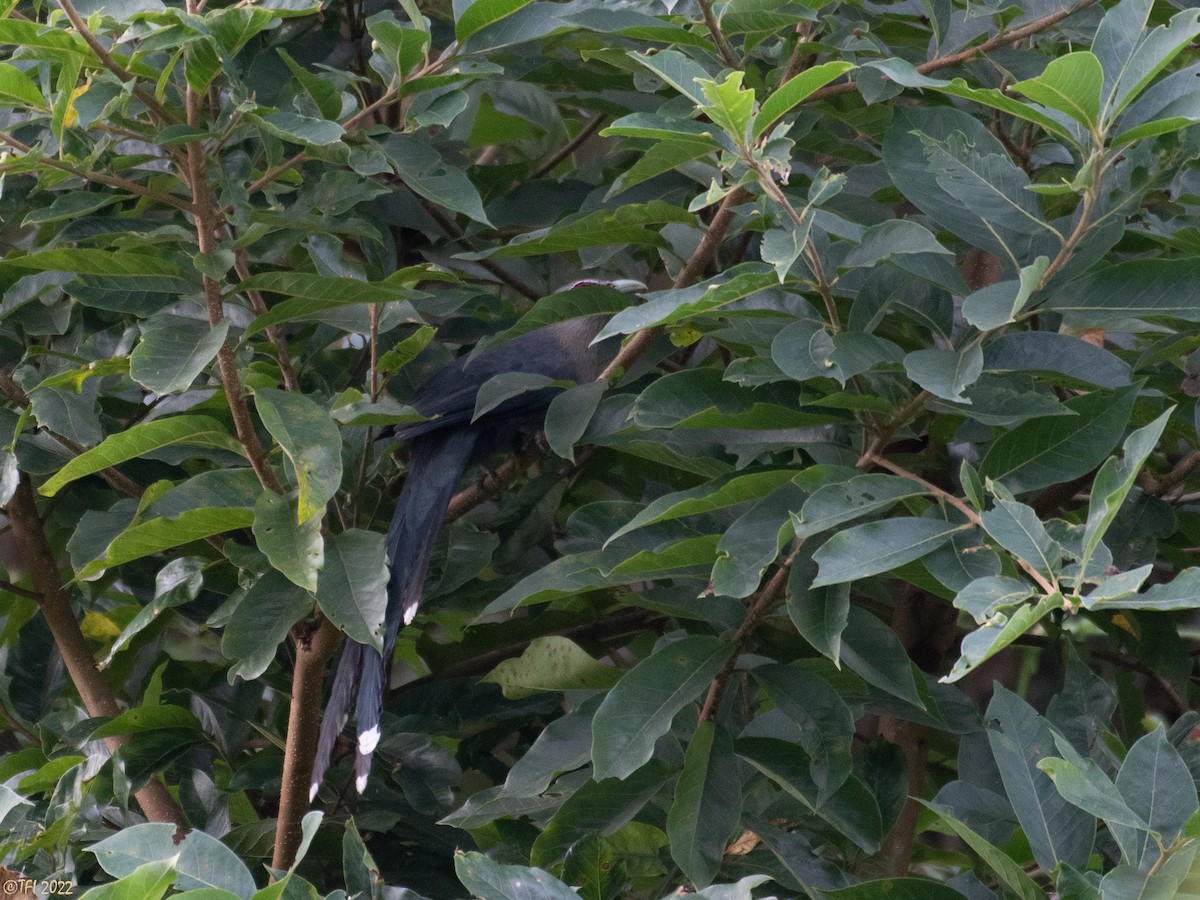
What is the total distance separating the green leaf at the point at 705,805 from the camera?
5.94ft

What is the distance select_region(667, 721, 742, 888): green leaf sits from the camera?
1812 mm

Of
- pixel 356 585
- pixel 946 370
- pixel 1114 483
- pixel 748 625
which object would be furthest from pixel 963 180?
pixel 356 585

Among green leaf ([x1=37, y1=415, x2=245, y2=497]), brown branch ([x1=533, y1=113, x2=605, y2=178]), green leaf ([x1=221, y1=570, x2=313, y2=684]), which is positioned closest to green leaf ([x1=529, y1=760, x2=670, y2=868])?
green leaf ([x1=221, y1=570, x2=313, y2=684])

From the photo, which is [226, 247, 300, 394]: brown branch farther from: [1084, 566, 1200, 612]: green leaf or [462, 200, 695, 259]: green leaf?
[1084, 566, 1200, 612]: green leaf

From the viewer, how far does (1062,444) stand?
163 cm

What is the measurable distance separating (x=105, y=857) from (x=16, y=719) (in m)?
1.46

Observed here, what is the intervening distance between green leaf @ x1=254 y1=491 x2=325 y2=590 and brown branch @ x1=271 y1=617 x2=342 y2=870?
359 mm

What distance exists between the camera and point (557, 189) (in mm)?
2836

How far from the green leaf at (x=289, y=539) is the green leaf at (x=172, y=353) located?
225mm

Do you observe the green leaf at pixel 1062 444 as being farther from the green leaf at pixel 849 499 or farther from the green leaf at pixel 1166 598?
the green leaf at pixel 1166 598

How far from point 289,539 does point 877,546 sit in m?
0.85

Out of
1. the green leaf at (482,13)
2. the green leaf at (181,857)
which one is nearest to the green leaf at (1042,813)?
the green leaf at (181,857)

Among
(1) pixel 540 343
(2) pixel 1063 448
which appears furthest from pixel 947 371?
(1) pixel 540 343

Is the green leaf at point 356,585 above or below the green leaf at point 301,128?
below
